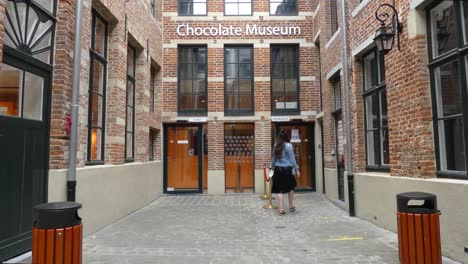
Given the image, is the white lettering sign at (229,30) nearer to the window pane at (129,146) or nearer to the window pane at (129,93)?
the window pane at (129,93)

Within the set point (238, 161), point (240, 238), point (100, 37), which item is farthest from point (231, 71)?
point (240, 238)

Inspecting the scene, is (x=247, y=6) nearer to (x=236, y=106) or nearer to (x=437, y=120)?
(x=236, y=106)

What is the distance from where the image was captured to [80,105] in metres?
5.88

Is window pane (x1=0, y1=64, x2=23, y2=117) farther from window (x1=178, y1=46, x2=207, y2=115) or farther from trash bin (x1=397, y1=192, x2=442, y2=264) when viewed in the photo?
window (x1=178, y1=46, x2=207, y2=115)

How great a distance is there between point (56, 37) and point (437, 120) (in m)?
5.78

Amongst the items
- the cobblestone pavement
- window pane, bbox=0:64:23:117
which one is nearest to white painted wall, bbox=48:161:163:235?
the cobblestone pavement

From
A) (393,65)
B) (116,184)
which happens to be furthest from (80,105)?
(393,65)

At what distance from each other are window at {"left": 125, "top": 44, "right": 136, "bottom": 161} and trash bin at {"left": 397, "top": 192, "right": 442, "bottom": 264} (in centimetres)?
634

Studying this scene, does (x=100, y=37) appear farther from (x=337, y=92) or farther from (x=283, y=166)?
(x=337, y=92)

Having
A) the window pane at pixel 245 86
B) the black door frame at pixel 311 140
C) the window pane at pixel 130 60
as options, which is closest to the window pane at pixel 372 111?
the black door frame at pixel 311 140

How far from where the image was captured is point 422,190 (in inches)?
197

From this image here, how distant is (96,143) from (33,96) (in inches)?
79.3

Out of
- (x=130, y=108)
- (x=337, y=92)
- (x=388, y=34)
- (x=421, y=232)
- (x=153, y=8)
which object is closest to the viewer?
(x=421, y=232)

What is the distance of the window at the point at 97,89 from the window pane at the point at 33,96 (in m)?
1.39
